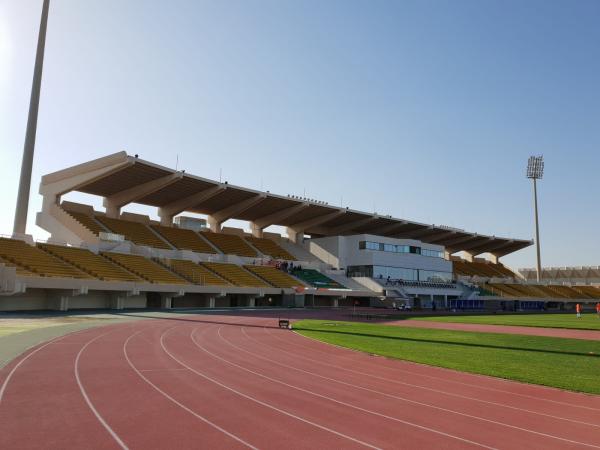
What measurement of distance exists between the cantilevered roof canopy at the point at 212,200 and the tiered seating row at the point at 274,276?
28.1 ft

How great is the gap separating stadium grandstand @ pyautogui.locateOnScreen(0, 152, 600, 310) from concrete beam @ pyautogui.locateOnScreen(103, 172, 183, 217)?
158 mm

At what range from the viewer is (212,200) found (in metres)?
57.5

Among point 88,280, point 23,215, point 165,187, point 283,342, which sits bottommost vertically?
point 283,342

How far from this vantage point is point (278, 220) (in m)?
66.4

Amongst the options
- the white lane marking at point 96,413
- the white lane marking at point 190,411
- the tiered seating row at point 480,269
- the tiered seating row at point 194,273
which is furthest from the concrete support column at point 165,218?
the tiered seating row at point 480,269

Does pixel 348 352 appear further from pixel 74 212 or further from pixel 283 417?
pixel 74 212

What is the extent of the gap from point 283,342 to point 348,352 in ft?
11.5

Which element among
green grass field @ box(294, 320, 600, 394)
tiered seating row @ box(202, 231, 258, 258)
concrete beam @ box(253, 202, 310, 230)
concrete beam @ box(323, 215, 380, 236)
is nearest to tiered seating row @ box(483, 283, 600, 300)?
concrete beam @ box(323, 215, 380, 236)

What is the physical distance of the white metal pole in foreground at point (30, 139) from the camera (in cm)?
3903

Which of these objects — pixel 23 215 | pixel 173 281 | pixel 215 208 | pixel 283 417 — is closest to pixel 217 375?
pixel 283 417

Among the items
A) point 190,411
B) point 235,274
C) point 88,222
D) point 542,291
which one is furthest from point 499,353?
point 542,291

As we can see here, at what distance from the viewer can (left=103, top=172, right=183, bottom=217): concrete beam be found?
48344 mm

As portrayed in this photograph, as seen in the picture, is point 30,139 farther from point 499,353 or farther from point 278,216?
point 499,353

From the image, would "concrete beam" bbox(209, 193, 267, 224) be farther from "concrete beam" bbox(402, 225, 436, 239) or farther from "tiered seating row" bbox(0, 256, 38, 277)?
"concrete beam" bbox(402, 225, 436, 239)
